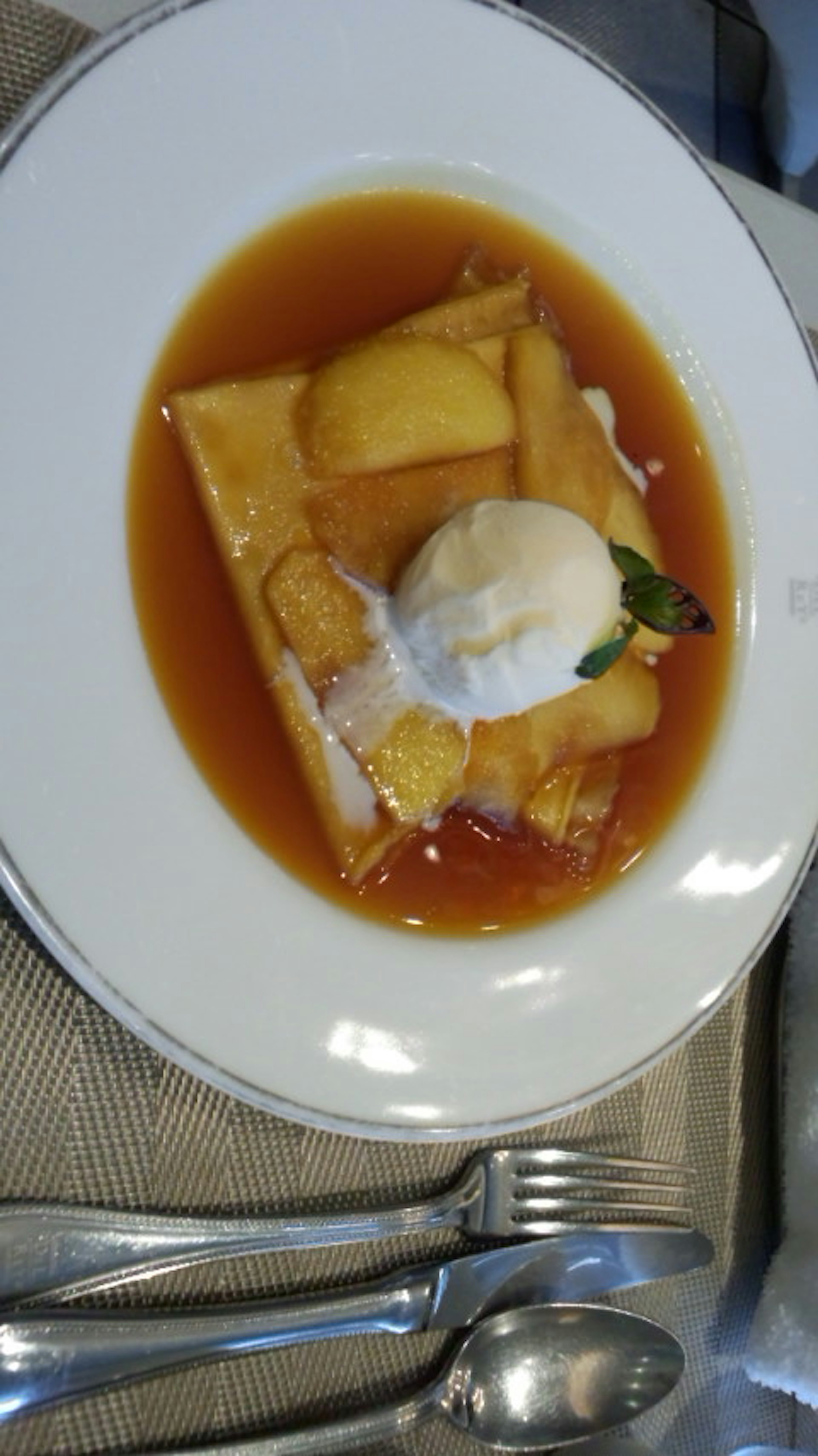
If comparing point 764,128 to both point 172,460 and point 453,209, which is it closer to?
point 453,209

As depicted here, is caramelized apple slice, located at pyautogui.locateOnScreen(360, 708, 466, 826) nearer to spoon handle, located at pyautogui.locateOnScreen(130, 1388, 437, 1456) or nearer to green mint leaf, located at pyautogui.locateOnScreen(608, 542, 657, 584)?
green mint leaf, located at pyautogui.locateOnScreen(608, 542, 657, 584)

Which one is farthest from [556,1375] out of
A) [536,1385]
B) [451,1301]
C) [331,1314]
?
[331,1314]

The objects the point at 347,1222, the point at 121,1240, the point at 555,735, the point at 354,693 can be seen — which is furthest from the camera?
the point at 555,735

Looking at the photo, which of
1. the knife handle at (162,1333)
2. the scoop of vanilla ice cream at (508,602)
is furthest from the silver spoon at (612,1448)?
the scoop of vanilla ice cream at (508,602)

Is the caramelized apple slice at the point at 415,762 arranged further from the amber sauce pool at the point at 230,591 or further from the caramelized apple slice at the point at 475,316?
the caramelized apple slice at the point at 475,316

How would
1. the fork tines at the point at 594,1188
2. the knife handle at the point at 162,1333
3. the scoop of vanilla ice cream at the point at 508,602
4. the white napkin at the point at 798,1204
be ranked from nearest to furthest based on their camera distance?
the knife handle at the point at 162,1333 < the scoop of vanilla ice cream at the point at 508,602 < the fork tines at the point at 594,1188 < the white napkin at the point at 798,1204

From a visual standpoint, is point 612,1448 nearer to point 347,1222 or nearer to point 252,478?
point 347,1222
